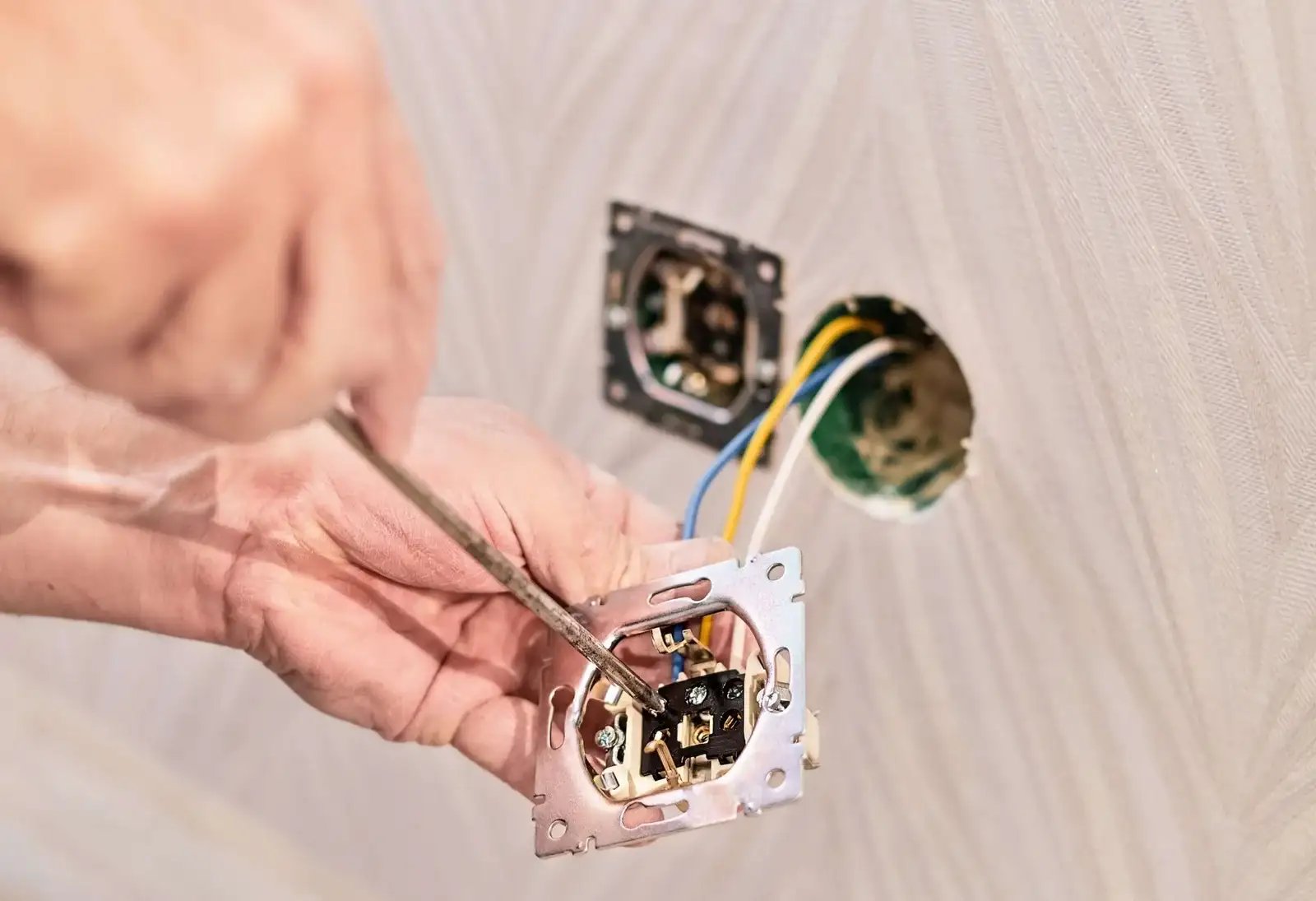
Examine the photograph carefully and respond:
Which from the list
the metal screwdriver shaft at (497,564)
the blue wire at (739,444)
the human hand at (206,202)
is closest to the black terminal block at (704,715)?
the metal screwdriver shaft at (497,564)

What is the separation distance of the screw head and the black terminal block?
0.01 metres

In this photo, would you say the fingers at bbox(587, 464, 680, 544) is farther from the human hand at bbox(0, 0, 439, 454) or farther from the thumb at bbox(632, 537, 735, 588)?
the human hand at bbox(0, 0, 439, 454)

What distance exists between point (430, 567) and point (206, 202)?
0.96 feet

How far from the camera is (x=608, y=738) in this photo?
1.69ft

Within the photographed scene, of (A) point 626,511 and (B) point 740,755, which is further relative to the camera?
(A) point 626,511

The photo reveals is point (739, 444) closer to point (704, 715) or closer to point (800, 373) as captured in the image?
point (800, 373)

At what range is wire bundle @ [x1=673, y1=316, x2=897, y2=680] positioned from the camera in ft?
1.90

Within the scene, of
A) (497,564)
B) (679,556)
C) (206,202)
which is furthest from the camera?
(679,556)

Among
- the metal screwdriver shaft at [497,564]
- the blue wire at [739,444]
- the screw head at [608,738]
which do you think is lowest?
the screw head at [608,738]

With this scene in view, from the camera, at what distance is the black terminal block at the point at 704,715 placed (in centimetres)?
47

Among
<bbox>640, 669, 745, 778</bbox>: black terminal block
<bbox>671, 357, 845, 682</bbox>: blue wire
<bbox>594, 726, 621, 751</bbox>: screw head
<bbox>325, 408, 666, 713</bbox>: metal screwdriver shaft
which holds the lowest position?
<bbox>594, 726, 621, 751</bbox>: screw head

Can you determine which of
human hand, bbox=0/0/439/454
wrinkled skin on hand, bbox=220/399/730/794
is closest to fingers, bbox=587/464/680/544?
wrinkled skin on hand, bbox=220/399/730/794

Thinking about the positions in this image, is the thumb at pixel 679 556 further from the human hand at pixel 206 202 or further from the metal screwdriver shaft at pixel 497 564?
the human hand at pixel 206 202

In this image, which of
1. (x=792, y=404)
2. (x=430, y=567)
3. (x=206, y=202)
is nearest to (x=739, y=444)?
(x=792, y=404)
